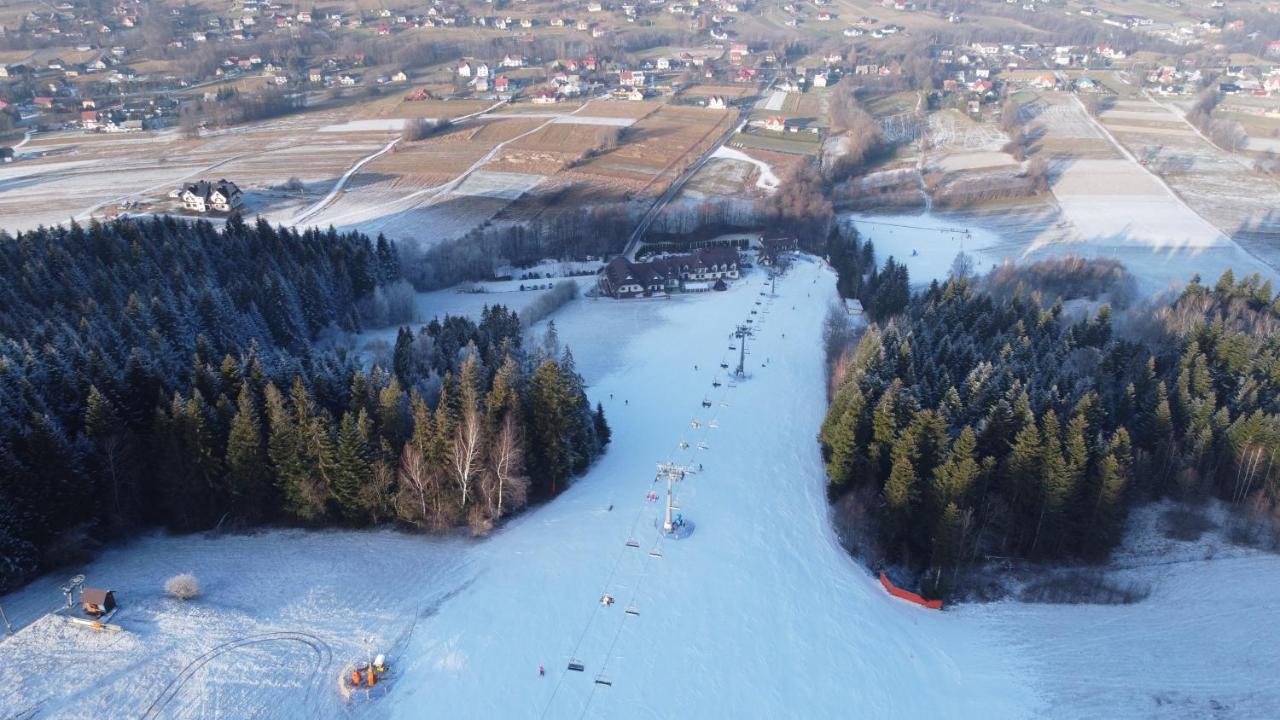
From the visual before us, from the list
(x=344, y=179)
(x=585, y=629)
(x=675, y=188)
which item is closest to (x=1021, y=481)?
(x=585, y=629)

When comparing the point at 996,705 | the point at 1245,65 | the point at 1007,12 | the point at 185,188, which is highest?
the point at 1007,12

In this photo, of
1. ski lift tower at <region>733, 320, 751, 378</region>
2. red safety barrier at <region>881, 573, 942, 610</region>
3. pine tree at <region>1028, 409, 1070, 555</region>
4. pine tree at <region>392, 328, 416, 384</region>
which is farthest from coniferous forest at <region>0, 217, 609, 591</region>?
pine tree at <region>1028, 409, 1070, 555</region>

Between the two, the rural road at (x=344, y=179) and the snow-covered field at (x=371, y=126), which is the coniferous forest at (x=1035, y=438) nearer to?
the rural road at (x=344, y=179)

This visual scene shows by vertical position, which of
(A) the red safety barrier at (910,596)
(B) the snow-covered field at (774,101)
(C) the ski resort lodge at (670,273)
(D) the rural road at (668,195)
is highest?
(B) the snow-covered field at (774,101)

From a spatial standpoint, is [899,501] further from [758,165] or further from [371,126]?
[371,126]

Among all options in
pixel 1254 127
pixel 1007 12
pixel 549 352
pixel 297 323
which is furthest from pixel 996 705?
pixel 1007 12

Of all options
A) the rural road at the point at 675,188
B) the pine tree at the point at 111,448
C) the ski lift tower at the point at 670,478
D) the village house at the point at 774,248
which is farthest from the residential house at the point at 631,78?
the pine tree at the point at 111,448

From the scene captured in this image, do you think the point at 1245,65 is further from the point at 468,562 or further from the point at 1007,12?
the point at 468,562
